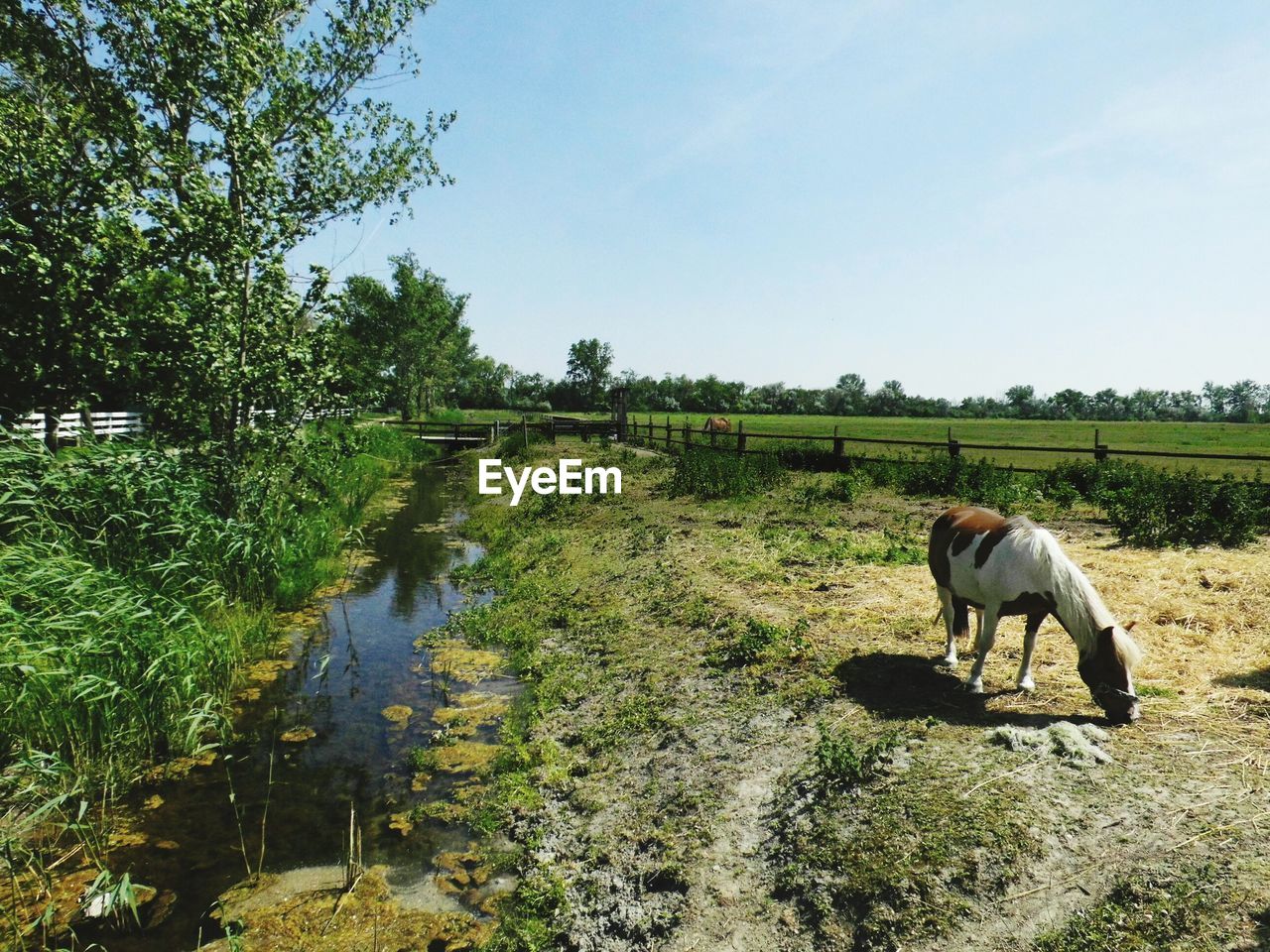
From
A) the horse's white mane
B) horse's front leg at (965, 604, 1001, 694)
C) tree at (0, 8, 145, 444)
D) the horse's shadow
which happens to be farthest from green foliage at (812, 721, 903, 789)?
tree at (0, 8, 145, 444)

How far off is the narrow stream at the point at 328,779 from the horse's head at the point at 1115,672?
14.9 ft

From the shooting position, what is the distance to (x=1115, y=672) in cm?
445

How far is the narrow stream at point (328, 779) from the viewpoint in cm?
429

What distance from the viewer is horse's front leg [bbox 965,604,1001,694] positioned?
5.17 m

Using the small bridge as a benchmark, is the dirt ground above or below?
below

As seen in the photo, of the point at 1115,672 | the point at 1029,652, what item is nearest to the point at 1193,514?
the point at 1029,652

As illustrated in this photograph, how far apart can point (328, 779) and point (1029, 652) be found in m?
6.11

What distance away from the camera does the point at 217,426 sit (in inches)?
353

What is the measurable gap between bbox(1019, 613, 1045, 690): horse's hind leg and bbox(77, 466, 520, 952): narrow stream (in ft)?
14.7

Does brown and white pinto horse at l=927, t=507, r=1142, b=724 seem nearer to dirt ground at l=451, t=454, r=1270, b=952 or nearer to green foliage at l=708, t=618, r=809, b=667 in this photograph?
dirt ground at l=451, t=454, r=1270, b=952

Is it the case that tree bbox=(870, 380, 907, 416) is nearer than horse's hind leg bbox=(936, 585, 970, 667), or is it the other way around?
horse's hind leg bbox=(936, 585, 970, 667)

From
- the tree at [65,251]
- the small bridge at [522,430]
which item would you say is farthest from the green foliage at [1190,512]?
the small bridge at [522,430]

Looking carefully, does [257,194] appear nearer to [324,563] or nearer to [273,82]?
[324,563]

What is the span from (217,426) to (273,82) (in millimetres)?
9034
